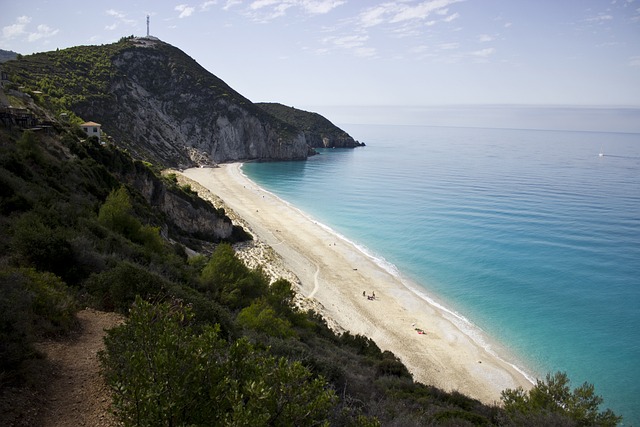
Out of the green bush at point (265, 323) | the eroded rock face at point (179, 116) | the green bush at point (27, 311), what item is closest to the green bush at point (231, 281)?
the green bush at point (265, 323)

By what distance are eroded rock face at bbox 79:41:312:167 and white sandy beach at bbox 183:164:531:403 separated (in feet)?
134

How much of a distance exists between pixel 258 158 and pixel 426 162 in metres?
52.0

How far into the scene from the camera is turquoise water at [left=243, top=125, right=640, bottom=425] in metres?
26.1

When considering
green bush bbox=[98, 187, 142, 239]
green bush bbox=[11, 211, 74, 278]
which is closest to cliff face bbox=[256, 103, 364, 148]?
green bush bbox=[98, 187, 142, 239]

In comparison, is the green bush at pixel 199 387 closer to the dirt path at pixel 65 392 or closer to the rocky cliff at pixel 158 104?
the dirt path at pixel 65 392

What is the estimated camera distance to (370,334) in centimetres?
2625

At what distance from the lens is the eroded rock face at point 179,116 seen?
77.9 m

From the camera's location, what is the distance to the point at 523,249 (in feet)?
142

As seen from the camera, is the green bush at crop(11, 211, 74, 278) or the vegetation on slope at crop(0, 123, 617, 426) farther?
the green bush at crop(11, 211, 74, 278)

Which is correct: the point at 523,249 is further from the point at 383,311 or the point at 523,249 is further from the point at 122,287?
the point at 122,287

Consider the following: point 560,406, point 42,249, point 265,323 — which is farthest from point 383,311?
point 42,249

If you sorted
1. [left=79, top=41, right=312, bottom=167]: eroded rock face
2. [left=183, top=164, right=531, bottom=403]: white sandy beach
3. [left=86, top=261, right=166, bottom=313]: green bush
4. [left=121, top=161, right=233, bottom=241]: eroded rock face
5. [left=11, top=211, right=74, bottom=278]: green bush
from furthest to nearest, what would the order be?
[left=79, top=41, right=312, bottom=167]: eroded rock face, [left=121, top=161, right=233, bottom=241]: eroded rock face, [left=183, top=164, right=531, bottom=403]: white sandy beach, [left=11, top=211, right=74, bottom=278]: green bush, [left=86, top=261, right=166, bottom=313]: green bush

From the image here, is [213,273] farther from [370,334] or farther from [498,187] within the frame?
[498,187]

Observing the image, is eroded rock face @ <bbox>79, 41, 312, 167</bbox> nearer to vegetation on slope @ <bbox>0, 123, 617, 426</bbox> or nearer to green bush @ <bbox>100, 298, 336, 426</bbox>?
vegetation on slope @ <bbox>0, 123, 617, 426</bbox>
